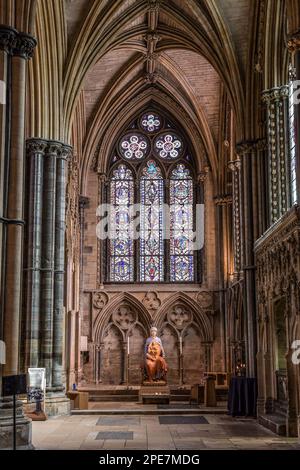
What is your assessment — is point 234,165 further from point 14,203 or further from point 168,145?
point 14,203

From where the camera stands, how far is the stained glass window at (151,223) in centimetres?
2855

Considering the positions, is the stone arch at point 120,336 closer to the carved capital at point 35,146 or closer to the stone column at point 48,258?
the stone column at point 48,258

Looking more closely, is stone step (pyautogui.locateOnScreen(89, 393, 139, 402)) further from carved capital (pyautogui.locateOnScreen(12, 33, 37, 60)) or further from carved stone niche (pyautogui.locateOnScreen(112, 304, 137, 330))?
carved capital (pyautogui.locateOnScreen(12, 33, 37, 60))

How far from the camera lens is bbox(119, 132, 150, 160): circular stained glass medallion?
97.4 ft

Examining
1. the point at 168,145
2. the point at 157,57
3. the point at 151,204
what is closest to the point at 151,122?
the point at 168,145

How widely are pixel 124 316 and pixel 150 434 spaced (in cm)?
1382

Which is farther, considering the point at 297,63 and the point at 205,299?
the point at 205,299

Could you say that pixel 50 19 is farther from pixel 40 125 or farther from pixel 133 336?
pixel 133 336

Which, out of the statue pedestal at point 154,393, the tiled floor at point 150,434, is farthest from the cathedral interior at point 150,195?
the statue pedestal at point 154,393

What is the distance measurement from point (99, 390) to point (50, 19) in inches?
476

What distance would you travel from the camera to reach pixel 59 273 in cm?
1970

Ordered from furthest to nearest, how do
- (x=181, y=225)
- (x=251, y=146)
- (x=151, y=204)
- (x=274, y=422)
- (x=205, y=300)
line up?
(x=151, y=204), (x=181, y=225), (x=205, y=300), (x=251, y=146), (x=274, y=422)

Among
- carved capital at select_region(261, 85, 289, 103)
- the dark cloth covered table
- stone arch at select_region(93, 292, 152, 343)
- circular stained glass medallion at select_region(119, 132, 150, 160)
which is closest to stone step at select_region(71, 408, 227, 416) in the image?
the dark cloth covered table

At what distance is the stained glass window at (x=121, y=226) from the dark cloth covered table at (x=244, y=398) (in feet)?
35.8
